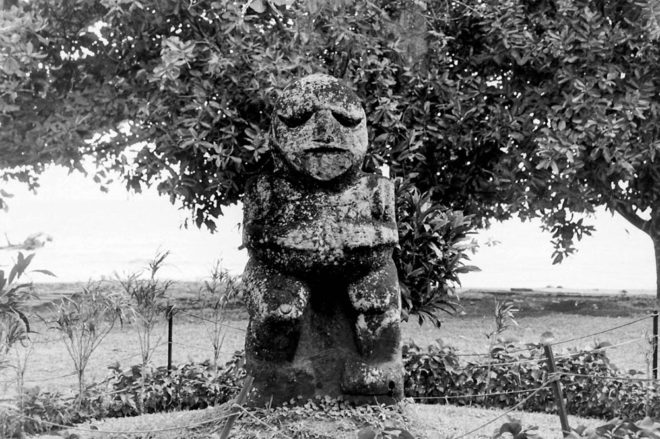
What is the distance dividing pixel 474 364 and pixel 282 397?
3323mm

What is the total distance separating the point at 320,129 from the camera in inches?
216

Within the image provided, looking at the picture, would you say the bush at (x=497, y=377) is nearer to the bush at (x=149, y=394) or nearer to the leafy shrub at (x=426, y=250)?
the leafy shrub at (x=426, y=250)

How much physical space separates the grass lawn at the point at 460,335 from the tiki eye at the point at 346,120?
2885 millimetres

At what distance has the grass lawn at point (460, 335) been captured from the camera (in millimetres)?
8734

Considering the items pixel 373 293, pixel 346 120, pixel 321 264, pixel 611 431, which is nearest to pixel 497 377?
pixel 373 293

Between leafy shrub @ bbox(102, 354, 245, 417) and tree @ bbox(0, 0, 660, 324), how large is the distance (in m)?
2.71

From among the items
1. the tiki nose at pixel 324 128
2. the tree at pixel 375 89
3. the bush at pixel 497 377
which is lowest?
the bush at pixel 497 377

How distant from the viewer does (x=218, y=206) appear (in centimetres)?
1139

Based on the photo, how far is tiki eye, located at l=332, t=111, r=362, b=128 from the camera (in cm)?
556

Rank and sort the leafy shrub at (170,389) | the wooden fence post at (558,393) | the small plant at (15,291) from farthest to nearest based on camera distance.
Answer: the leafy shrub at (170,389)
the wooden fence post at (558,393)
the small plant at (15,291)

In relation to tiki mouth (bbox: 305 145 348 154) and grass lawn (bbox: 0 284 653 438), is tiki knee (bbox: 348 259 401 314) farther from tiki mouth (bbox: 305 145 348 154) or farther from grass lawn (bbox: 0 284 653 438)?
grass lawn (bbox: 0 284 653 438)

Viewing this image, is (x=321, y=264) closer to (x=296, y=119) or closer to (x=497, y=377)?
(x=296, y=119)

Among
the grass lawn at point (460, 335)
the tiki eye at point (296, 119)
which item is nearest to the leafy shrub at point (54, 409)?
the grass lawn at point (460, 335)

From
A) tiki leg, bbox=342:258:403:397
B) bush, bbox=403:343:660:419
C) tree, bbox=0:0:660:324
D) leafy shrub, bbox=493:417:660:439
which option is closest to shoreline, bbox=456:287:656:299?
tree, bbox=0:0:660:324
